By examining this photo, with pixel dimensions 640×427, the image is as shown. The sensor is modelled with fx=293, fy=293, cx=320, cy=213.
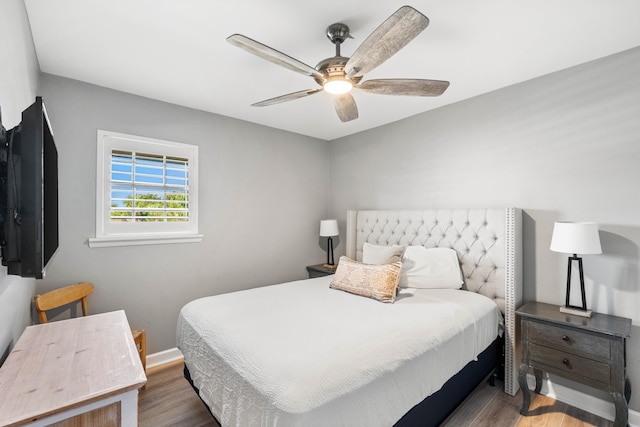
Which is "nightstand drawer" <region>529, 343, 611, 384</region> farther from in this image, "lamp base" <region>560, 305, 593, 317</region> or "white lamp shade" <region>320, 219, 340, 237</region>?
"white lamp shade" <region>320, 219, 340, 237</region>

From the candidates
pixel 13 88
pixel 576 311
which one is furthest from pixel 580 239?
pixel 13 88

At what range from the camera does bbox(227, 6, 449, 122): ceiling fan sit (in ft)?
4.32

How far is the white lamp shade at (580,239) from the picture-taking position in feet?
6.31

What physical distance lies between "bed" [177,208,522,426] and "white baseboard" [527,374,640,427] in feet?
0.87

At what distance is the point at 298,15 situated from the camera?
1.65m

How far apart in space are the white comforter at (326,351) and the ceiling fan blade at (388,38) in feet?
4.84

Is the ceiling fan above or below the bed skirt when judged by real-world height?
above

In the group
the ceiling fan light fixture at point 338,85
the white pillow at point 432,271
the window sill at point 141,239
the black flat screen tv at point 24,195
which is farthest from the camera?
the white pillow at point 432,271

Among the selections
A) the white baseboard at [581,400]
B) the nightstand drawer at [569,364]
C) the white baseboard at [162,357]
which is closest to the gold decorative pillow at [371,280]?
the nightstand drawer at [569,364]

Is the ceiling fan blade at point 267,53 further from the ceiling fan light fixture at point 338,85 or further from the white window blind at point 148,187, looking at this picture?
the white window blind at point 148,187

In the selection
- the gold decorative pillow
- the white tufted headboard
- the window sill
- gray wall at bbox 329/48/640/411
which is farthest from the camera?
the window sill

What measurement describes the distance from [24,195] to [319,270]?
294 cm

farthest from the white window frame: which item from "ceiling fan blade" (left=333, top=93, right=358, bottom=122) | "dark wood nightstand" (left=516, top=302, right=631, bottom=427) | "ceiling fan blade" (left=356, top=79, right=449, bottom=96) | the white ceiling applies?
"dark wood nightstand" (left=516, top=302, right=631, bottom=427)

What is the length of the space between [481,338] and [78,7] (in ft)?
10.6
